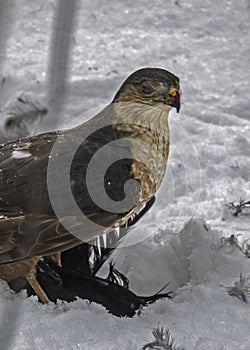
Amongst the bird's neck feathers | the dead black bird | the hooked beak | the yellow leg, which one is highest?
the hooked beak

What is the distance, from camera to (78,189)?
2.62 meters

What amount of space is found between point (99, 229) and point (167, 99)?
0.52 metres

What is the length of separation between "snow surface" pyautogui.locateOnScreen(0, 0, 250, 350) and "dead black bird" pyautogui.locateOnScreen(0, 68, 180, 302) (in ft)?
0.53

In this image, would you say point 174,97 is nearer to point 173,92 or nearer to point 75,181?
point 173,92

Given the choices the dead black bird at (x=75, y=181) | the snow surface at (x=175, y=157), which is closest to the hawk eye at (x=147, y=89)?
the dead black bird at (x=75, y=181)

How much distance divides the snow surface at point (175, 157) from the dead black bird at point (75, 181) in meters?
0.16

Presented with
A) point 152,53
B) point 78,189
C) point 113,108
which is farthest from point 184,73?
point 78,189

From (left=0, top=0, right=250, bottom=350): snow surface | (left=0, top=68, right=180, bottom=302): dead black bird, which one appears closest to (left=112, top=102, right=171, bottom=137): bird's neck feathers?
(left=0, top=68, right=180, bottom=302): dead black bird

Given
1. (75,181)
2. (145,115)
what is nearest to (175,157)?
(145,115)

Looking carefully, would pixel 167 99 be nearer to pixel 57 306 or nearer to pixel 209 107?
pixel 57 306

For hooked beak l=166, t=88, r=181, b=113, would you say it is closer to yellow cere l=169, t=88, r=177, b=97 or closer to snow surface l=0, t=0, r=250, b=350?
yellow cere l=169, t=88, r=177, b=97

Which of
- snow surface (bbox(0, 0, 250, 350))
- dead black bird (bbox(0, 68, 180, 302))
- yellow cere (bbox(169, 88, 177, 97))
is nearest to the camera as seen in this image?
snow surface (bbox(0, 0, 250, 350))

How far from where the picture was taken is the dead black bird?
256 cm

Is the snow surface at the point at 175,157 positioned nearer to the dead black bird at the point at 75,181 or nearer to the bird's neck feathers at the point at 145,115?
the dead black bird at the point at 75,181
